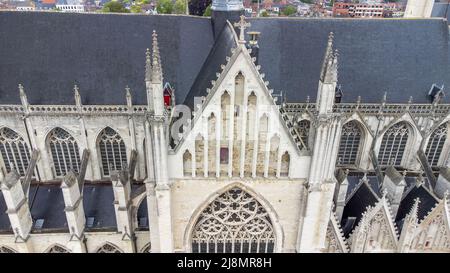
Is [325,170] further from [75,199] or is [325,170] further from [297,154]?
[75,199]

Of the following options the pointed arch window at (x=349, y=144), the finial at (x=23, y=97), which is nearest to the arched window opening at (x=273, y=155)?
the pointed arch window at (x=349, y=144)

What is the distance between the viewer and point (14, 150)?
28.1 meters

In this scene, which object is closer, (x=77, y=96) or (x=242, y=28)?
(x=242, y=28)

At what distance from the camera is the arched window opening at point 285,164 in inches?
680

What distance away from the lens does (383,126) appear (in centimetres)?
2825

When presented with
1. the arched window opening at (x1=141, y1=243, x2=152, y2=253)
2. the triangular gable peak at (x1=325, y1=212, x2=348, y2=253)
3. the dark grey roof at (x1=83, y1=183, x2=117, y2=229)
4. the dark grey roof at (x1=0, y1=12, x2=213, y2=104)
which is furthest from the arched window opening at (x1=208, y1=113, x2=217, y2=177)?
the dark grey roof at (x1=83, y1=183, x2=117, y2=229)

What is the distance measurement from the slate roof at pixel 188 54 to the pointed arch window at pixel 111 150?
8.38 feet

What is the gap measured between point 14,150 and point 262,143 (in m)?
20.6

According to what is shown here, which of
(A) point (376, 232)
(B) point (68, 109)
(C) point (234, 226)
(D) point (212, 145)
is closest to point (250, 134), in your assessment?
(D) point (212, 145)

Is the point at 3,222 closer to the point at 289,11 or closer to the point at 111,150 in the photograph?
the point at 111,150

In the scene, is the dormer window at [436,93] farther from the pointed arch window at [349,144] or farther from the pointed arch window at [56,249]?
the pointed arch window at [56,249]

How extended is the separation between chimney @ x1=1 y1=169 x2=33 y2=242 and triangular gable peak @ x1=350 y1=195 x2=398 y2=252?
777 inches

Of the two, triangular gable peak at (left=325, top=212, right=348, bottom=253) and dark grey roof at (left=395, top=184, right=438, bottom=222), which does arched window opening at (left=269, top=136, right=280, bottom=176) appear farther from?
dark grey roof at (left=395, top=184, right=438, bottom=222)

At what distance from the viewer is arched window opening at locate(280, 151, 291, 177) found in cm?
1727
